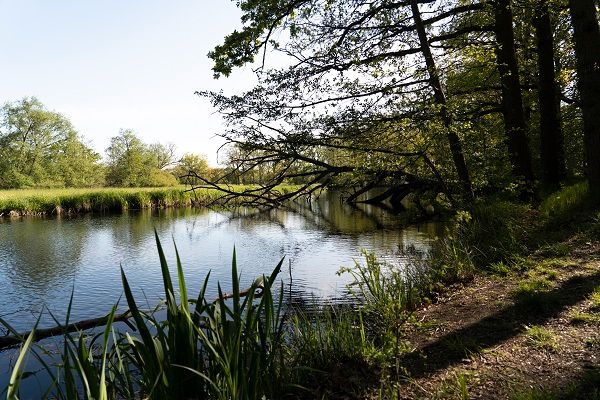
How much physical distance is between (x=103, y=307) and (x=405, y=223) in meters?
12.1

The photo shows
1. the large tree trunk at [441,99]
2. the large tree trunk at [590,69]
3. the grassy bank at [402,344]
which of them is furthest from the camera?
the large tree trunk at [441,99]

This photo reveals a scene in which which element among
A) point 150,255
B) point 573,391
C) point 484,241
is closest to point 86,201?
point 150,255

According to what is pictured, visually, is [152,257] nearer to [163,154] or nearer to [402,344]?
[402,344]

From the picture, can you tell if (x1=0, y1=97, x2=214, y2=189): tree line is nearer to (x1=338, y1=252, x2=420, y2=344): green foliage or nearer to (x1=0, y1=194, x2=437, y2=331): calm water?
(x1=0, y1=194, x2=437, y2=331): calm water

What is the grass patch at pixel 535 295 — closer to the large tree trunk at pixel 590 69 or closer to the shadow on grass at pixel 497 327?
the shadow on grass at pixel 497 327

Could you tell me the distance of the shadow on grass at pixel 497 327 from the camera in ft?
10.6

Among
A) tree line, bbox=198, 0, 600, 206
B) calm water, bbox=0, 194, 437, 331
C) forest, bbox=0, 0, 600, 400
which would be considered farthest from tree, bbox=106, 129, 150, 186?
tree line, bbox=198, 0, 600, 206

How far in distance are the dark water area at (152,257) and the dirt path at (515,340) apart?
69.8 inches

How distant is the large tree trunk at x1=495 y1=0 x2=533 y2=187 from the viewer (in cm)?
851

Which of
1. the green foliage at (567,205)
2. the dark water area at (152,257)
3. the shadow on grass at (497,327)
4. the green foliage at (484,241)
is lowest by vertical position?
the dark water area at (152,257)

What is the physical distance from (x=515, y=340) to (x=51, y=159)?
187ft

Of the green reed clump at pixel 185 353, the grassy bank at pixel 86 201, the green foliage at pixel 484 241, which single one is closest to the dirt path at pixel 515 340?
the green foliage at pixel 484 241

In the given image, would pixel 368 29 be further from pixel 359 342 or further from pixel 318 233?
pixel 318 233

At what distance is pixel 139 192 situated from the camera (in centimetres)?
2919
